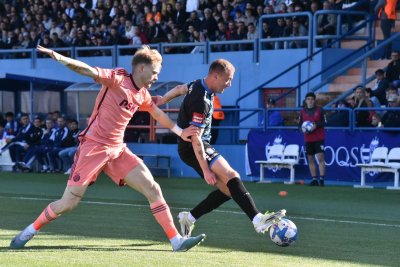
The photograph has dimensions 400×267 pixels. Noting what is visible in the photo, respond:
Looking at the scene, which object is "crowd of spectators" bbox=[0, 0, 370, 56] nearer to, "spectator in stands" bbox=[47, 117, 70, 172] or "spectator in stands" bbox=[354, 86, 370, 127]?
"spectator in stands" bbox=[354, 86, 370, 127]

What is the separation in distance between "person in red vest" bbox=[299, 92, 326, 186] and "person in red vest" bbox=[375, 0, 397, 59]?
15.9ft

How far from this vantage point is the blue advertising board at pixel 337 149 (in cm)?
2186

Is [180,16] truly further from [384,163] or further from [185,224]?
[185,224]

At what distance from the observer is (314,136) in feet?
Answer: 72.4

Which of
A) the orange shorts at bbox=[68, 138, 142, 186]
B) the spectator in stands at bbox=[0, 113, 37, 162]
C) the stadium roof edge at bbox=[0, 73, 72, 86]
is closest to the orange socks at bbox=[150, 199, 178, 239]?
the orange shorts at bbox=[68, 138, 142, 186]

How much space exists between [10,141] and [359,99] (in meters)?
11.5

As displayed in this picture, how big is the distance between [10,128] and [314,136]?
1202 centimetres

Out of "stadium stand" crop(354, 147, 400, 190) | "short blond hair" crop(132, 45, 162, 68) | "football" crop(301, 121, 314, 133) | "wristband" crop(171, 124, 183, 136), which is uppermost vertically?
"short blond hair" crop(132, 45, 162, 68)

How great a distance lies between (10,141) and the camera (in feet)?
96.6

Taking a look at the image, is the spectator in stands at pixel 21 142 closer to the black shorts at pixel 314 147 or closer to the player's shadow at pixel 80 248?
the black shorts at pixel 314 147

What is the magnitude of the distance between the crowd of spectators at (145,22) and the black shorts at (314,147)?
5.75m


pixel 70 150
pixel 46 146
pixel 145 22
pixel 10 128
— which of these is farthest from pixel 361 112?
pixel 10 128

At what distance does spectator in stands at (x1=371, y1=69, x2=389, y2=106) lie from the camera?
23375 millimetres

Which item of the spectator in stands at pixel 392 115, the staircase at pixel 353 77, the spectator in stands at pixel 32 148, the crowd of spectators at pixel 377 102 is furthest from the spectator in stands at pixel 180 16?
the spectator in stands at pixel 392 115
